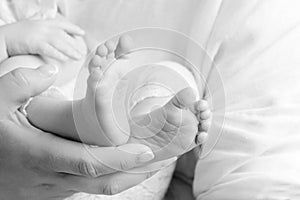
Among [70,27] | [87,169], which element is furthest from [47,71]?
[70,27]

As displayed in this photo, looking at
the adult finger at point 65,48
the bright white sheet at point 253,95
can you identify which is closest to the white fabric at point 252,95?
the bright white sheet at point 253,95

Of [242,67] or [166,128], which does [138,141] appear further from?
[242,67]

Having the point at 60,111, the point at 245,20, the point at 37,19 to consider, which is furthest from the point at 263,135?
the point at 37,19

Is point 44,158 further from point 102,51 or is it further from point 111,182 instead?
point 102,51

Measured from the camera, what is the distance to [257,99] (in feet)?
2.97

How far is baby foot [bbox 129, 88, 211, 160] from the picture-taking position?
707 mm

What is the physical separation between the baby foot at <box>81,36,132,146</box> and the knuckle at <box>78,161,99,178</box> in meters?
0.04

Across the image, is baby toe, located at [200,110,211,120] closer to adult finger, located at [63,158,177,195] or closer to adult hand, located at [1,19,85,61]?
adult finger, located at [63,158,177,195]

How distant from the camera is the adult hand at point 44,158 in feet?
2.58

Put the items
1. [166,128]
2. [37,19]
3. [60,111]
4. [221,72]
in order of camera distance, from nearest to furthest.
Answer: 1. [166,128]
2. [60,111]
3. [221,72]
4. [37,19]

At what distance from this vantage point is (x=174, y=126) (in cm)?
73

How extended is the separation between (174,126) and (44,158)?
0.76ft

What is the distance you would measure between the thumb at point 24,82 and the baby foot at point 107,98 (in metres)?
0.08

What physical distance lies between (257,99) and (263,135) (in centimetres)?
6
